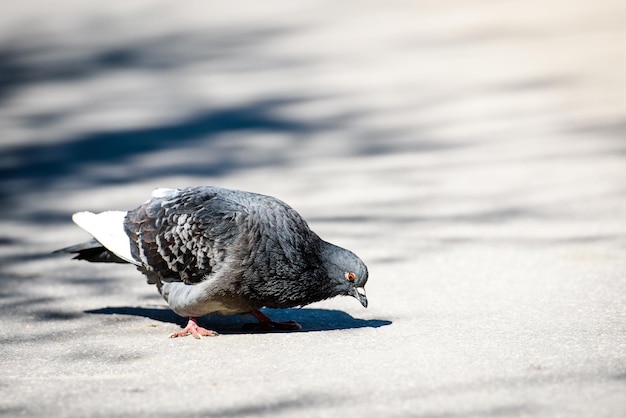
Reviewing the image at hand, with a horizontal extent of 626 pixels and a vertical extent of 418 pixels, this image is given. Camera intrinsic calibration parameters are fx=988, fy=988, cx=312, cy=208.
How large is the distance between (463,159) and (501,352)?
16.7ft

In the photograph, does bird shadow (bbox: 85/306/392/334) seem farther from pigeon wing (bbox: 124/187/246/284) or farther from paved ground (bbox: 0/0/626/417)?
pigeon wing (bbox: 124/187/246/284)

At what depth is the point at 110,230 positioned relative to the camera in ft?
19.6

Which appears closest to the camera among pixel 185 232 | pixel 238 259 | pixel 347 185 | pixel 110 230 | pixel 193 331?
pixel 238 259

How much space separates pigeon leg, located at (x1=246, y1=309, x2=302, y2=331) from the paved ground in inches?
6.7

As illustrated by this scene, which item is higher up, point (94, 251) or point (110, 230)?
point (110, 230)

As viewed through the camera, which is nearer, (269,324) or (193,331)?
(193,331)

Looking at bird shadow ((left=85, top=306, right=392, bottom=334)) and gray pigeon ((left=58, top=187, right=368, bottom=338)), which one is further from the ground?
gray pigeon ((left=58, top=187, right=368, bottom=338))

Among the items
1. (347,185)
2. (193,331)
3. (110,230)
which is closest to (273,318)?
(193,331)

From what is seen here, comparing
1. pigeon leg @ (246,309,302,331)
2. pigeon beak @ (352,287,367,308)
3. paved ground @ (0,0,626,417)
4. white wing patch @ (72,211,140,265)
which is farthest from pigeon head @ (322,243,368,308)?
white wing patch @ (72,211,140,265)

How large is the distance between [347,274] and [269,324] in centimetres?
→ 61

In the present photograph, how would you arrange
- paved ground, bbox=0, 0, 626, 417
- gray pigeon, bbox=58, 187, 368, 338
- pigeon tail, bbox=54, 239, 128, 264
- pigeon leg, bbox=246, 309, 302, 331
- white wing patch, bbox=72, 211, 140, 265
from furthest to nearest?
pigeon tail, bbox=54, 239, 128, 264 → white wing patch, bbox=72, 211, 140, 265 → pigeon leg, bbox=246, 309, 302, 331 → gray pigeon, bbox=58, 187, 368, 338 → paved ground, bbox=0, 0, 626, 417

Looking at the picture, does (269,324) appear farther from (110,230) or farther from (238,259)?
(110,230)

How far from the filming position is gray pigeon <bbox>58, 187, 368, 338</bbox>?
Answer: 5363 millimetres

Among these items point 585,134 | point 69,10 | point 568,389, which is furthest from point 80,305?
point 69,10
